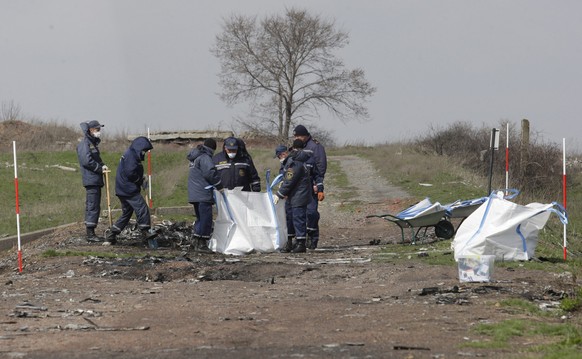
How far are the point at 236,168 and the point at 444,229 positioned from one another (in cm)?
372

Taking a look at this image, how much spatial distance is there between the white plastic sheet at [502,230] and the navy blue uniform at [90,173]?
6.39m

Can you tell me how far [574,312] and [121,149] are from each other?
38.8 metres

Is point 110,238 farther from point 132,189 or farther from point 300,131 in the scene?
point 300,131

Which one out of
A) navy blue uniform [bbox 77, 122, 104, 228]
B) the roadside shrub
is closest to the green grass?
navy blue uniform [bbox 77, 122, 104, 228]

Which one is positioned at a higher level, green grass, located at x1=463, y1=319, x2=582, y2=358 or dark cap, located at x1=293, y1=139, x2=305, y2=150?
dark cap, located at x1=293, y1=139, x2=305, y2=150

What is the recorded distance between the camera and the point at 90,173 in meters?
18.2

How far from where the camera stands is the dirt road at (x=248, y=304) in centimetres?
852

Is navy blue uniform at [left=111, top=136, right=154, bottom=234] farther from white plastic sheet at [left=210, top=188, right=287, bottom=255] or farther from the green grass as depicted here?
the green grass

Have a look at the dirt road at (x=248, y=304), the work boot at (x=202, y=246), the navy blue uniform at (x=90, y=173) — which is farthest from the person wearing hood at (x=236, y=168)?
the navy blue uniform at (x=90, y=173)

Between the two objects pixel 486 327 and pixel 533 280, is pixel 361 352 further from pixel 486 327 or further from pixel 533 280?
pixel 533 280

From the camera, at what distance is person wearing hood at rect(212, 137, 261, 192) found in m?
18.4

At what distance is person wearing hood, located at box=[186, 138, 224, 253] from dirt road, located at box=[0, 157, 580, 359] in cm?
45

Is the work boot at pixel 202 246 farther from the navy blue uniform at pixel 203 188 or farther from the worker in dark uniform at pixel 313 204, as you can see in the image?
the worker in dark uniform at pixel 313 204

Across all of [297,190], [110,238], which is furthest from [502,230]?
[110,238]
